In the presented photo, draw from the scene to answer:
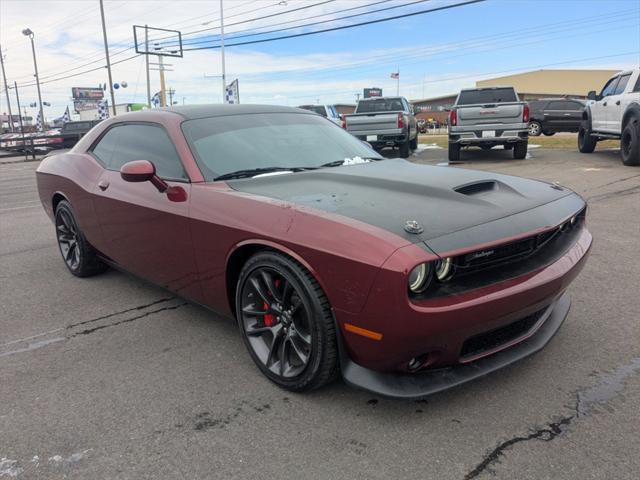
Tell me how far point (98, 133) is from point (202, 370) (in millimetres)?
2608

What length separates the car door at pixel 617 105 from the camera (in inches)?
444

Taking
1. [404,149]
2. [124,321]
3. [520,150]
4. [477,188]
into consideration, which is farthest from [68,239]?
[520,150]

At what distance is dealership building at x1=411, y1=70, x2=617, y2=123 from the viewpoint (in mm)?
73619

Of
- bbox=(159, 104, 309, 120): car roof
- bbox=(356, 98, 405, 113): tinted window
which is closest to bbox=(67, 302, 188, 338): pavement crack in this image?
bbox=(159, 104, 309, 120): car roof

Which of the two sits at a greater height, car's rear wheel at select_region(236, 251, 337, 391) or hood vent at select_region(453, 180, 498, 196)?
hood vent at select_region(453, 180, 498, 196)

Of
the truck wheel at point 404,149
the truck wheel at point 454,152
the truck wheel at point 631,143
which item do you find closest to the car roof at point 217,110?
the truck wheel at point 631,143

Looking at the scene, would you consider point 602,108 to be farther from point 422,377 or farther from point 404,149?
point 422,377

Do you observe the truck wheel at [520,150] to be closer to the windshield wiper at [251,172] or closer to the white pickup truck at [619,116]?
A: the white pickup truck at [619,116]

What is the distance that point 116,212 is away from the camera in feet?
12.4

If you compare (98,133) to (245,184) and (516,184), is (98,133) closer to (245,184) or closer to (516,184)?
(245,184)

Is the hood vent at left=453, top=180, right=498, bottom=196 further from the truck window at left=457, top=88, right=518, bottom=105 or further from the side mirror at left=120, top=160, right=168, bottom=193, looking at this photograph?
the truck window at left=457, top=88, right=518, bottom=105

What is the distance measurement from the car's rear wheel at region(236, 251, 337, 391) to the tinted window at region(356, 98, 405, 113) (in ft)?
44.5

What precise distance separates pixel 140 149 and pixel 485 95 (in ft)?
38.2

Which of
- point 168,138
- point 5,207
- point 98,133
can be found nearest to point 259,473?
point 168,138
